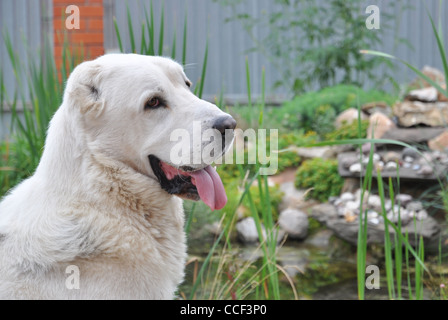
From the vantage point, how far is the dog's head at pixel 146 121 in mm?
1794

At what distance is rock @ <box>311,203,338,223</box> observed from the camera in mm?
5418

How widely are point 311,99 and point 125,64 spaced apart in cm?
581

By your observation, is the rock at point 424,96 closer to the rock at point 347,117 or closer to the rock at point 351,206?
the rock at point 347,117

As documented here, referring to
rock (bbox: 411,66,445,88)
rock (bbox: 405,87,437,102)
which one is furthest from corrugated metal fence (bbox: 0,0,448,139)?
rock (bbox: 405,87,437,102)

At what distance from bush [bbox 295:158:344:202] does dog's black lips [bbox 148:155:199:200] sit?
4.22 meters

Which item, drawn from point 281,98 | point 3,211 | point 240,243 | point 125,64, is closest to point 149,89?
point 125,64

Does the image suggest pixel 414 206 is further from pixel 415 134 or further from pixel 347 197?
pixel 415 134

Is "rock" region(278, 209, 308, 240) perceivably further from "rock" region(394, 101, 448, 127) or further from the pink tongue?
the pink tongue

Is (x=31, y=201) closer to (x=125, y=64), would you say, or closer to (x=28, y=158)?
(x=125, y=64)

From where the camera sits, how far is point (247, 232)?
562 cm

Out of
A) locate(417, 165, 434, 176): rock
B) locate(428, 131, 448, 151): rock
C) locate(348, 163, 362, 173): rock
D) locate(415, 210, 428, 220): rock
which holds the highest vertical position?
locate(428, 131, 448, 151): rock

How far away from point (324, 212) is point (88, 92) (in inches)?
159

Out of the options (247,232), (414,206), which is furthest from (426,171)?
(247,232)

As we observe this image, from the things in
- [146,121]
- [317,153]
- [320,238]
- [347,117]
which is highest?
[146,121]
